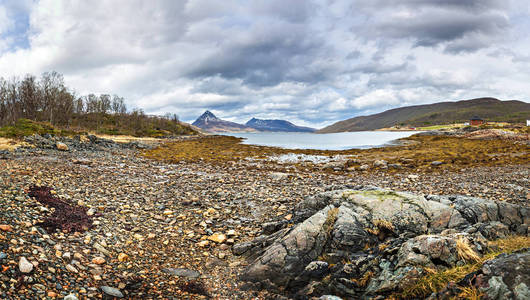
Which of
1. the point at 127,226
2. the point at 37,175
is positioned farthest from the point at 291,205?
the point at 37,175

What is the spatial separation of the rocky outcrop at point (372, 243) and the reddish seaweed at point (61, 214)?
607 cm

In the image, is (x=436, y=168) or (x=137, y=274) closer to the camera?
(x=137, y=274)

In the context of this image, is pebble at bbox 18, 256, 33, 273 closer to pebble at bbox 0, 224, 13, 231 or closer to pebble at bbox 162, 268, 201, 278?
pebble at bbox 0, 224, 13, 231

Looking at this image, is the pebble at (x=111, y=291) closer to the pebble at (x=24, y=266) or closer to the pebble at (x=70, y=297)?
the pebble at (x=70, y=297)

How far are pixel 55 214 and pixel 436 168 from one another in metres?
32.1

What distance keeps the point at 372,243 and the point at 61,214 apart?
1171 centimetres

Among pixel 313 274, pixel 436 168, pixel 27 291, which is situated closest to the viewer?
pixel 27 291

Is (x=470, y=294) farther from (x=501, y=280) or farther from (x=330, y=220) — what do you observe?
(x=330, y=220)

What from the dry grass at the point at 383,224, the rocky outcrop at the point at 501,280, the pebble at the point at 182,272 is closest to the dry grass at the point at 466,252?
the rocky outcrop at the point at 501,280

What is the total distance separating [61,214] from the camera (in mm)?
10102

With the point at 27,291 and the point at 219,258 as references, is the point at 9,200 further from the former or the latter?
the point at 219,258

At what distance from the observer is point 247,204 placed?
49.2 ft

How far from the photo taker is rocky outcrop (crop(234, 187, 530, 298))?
6211 mm

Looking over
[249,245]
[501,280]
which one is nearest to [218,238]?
[249,245]
